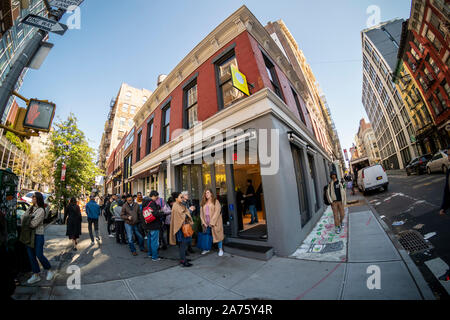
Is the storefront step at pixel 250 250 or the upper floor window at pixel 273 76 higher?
the upper floor window at pixel 273 76

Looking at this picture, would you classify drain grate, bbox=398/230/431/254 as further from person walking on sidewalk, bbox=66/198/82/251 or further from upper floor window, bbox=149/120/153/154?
upper floor window, bbox=149/120/153/154

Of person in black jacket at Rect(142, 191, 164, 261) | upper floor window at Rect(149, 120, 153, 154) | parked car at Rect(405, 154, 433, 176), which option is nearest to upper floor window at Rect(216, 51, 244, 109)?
person in black jacket at Rect(142, 191, 164, 261)

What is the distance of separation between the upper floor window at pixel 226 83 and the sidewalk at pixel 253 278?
18.4 ft

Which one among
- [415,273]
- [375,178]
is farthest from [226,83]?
[375,178]

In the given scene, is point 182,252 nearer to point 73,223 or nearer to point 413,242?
point 73,223

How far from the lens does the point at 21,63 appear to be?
3492 mm

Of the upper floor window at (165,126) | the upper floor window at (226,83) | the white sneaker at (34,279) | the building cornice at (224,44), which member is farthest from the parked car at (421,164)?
the white sneaker at (34,279)

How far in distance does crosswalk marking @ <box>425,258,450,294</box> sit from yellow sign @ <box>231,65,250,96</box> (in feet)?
18.8

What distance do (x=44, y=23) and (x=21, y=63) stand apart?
112 cm

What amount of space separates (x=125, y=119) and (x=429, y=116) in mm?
47488

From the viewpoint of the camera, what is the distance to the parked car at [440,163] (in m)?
11.7

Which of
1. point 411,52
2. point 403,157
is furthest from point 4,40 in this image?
point 403,157

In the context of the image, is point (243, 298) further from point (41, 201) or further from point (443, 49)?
point (443, 49)

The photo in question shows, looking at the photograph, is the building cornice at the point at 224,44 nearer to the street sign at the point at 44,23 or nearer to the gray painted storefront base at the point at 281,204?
the gray painted storefront base at the point at 281,204
